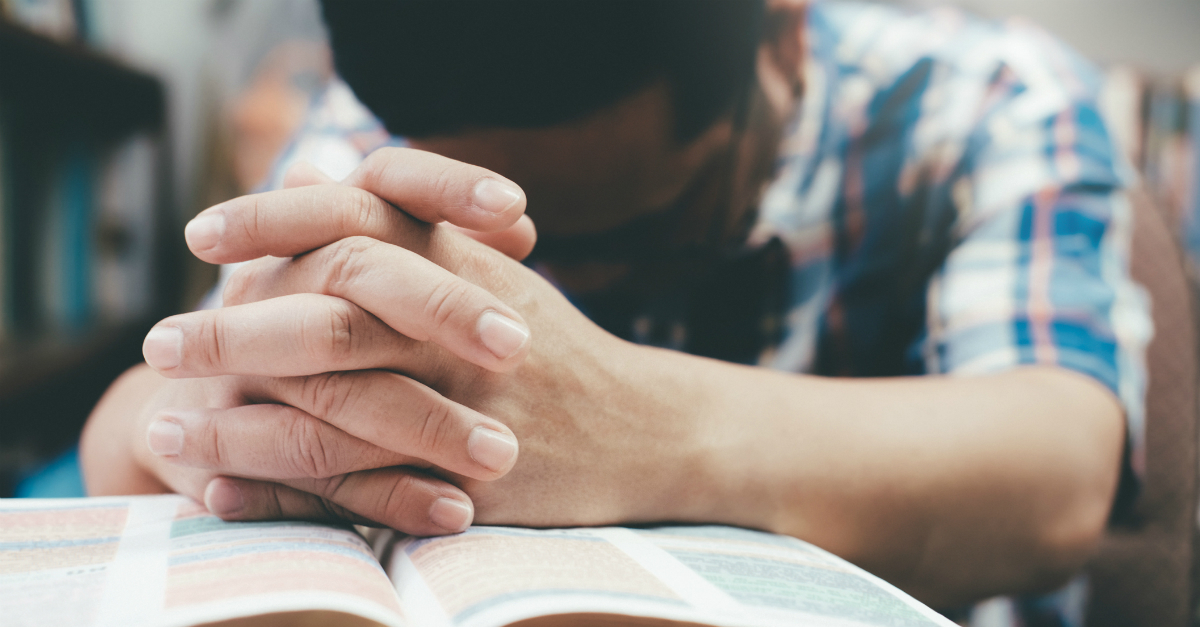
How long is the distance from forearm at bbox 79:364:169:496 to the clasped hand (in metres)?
0.14

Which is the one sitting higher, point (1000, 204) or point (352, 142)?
point (1000, 204)

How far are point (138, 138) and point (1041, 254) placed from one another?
64.1 inches

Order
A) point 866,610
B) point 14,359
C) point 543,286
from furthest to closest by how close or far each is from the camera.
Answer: point 14,359, point 543,286, point 866,610

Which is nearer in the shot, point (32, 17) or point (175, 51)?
point (32, 17)

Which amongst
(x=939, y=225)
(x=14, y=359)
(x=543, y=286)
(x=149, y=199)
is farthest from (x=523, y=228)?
(x=149, y=199)

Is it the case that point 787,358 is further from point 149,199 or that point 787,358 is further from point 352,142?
point 149,199

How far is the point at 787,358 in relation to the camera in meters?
0.81

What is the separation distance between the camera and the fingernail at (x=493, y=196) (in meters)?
0.33

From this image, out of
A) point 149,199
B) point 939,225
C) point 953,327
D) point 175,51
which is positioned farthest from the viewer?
point 175,51

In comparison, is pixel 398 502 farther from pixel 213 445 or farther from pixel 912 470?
pixel 912 470


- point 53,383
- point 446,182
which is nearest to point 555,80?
point 446,182

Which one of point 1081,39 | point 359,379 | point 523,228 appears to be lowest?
point 359,379

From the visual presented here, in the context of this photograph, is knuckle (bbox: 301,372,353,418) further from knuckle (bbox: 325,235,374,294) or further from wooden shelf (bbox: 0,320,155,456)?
wooden shelf (bbox: 0,320,155,456)

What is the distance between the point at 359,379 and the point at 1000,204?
636mm
